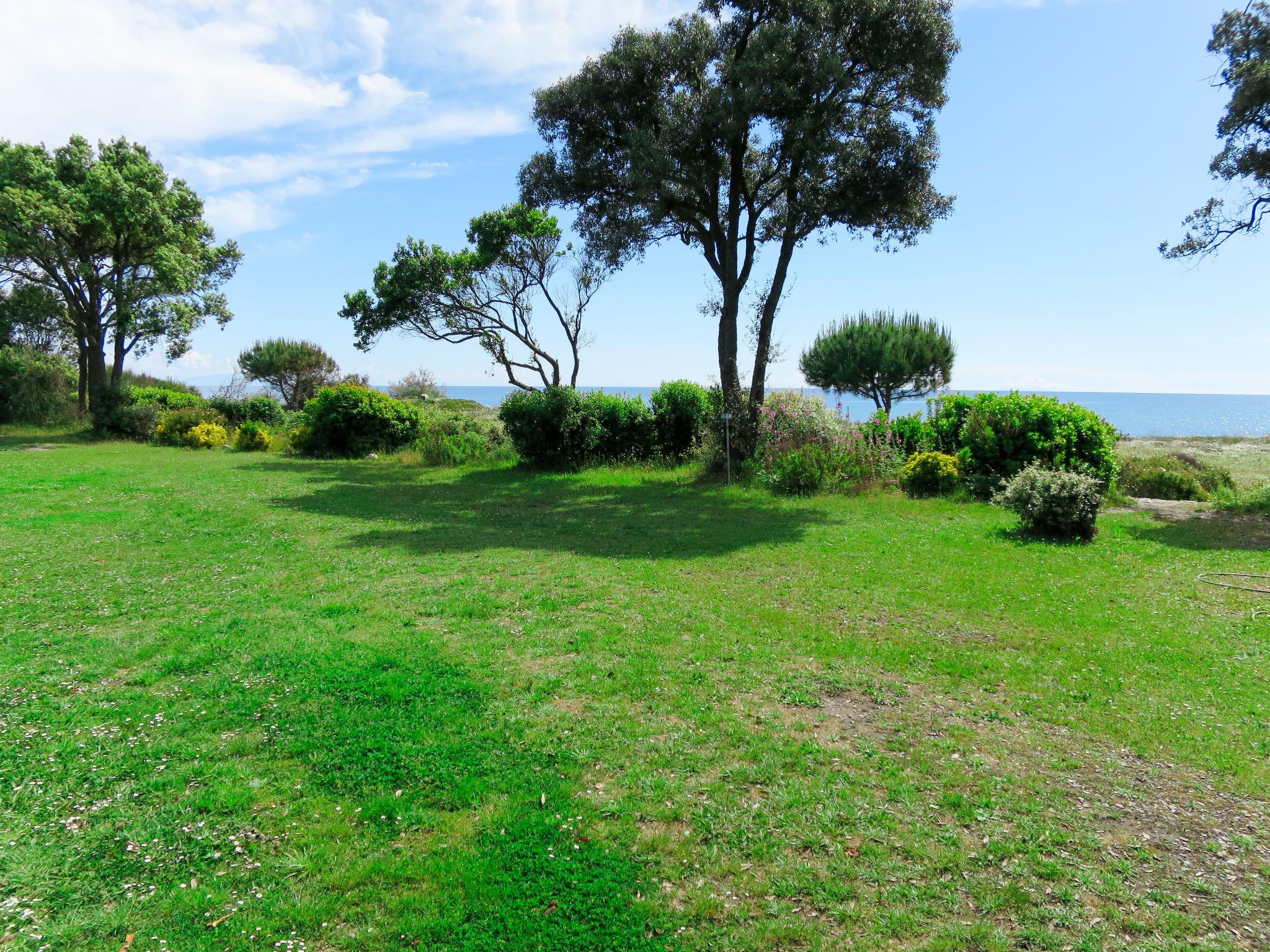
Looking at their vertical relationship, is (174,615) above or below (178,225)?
below

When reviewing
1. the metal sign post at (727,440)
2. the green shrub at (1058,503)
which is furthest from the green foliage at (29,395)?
the green shrub at (1058,503)

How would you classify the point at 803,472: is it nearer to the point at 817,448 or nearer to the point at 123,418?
the point at 817,448

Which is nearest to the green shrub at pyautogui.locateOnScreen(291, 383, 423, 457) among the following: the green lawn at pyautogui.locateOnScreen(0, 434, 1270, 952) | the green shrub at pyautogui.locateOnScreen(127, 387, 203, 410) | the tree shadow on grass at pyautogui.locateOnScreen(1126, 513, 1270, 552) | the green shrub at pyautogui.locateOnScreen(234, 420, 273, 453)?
the green shrub at pyautogui.locateOnScreen(234, 420, 273, 453)

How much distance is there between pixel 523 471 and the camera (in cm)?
1677

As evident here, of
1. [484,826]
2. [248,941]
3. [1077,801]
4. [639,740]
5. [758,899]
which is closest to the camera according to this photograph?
[248,941]

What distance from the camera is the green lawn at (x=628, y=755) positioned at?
260cm

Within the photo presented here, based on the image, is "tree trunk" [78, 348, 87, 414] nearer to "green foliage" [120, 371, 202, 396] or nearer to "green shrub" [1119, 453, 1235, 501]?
"green foliage" [120, 371, 202, 396]

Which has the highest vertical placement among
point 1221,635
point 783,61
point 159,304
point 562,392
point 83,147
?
point 83,147

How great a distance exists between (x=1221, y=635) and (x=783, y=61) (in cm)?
1175

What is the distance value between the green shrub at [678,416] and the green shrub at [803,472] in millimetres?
4219

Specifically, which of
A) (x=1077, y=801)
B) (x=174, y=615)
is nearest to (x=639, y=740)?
(x=1077, y=801)

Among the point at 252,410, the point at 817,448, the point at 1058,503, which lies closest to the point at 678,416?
the point at 817,448

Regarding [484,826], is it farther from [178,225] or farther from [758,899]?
[178,225]

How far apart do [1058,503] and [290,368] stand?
46890mm
